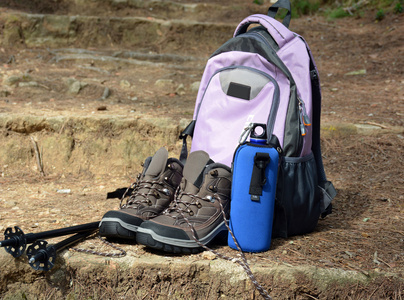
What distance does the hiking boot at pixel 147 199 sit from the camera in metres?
2.22

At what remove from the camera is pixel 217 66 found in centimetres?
270

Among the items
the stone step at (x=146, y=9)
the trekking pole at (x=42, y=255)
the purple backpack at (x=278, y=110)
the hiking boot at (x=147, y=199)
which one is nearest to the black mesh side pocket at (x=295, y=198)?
the purple backpack at (x=278, y=110)

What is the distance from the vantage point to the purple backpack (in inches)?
93.0

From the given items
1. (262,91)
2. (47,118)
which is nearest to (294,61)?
(262,91)

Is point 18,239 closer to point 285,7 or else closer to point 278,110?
point 278,110

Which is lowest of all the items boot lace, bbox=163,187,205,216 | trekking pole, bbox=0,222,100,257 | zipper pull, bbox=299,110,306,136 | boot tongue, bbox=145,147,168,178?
trekking pole, bbox=0,222,100,257

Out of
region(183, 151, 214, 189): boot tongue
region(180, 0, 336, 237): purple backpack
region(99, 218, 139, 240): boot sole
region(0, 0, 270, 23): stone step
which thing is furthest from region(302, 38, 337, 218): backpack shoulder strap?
region(0, 0, 270, 23): stone step

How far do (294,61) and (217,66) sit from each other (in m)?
0.49

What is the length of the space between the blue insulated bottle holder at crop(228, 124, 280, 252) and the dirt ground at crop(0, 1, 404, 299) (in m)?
0.12

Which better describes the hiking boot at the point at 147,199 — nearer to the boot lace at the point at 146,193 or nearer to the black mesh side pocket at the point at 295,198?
the boot lace at the point at 146,193

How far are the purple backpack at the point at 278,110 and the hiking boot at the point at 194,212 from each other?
17 cm

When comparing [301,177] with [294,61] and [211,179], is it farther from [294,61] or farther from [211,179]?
[294,61]

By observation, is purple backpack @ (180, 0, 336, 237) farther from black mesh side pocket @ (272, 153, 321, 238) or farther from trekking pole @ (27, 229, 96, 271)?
trekking pole @ (27, 229, 96, 271)

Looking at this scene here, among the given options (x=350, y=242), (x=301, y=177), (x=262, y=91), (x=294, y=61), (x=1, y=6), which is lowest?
(x=350, y=242)
